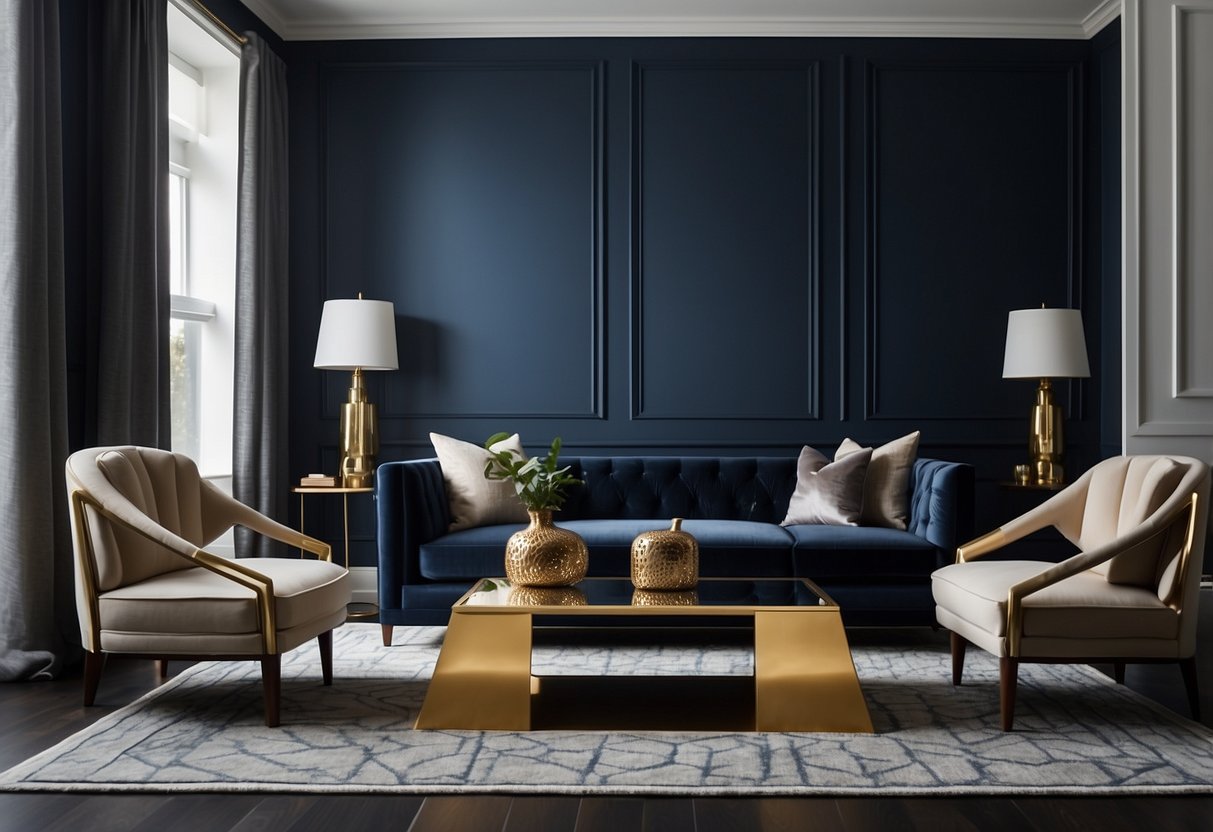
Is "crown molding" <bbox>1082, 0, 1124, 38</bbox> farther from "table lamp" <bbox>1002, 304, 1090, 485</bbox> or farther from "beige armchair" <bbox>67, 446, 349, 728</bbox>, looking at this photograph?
"beige armchair" <bbox>67, 446, 349, 728</bbox>

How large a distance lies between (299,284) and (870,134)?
311 cm

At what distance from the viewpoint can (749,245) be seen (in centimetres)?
538

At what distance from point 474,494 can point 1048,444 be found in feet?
9.09

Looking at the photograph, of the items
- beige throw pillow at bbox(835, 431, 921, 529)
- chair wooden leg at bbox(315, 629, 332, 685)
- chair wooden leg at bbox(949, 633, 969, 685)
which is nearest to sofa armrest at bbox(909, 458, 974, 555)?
beige throw pillow at bbox(835, 431, 921, 529)

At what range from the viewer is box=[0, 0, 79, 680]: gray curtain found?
338 cm

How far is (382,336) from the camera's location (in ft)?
16.5

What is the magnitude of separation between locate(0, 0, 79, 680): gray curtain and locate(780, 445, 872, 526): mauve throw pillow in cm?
291

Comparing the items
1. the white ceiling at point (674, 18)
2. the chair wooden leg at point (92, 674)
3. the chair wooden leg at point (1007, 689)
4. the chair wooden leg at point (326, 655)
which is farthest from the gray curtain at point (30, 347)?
the chair wooden leg at point (1007, 689)

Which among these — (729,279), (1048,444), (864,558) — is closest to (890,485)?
(864,558)

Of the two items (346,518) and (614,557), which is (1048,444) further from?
(346,518)

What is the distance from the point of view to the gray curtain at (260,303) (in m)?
4.97

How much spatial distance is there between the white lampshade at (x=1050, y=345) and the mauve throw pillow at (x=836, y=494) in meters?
1.05

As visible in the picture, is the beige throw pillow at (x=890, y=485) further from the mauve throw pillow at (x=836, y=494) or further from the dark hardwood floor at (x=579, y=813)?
the dark hardwood floor at (x=579, y=813)

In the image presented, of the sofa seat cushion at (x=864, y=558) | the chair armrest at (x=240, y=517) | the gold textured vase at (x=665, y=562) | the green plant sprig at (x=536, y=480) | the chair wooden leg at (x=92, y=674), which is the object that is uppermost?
the green plant sprig at (x=536, y=480)
